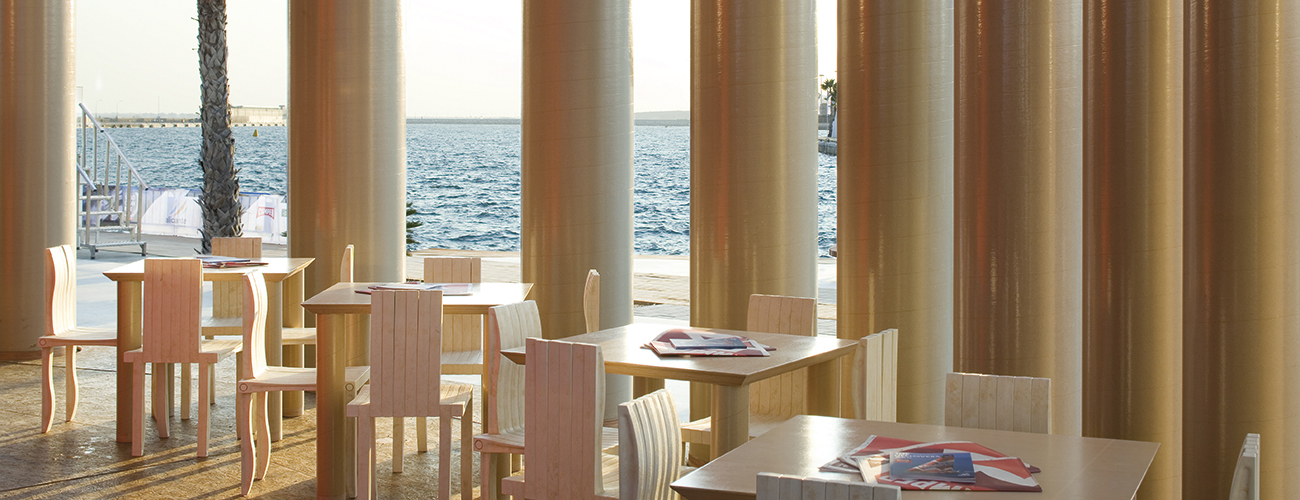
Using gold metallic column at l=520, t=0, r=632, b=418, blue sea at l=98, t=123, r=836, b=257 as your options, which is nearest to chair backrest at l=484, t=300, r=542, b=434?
gold metallic column at l=520, t=0, r=632, b=418

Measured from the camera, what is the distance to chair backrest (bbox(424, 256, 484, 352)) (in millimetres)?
5547

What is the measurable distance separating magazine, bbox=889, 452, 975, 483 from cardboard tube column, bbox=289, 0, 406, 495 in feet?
14.9

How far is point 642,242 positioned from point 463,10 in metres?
11.1

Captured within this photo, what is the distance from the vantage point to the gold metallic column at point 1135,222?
3934 mm

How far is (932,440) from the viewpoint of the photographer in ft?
9.66

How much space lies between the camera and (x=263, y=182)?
46.5 metres

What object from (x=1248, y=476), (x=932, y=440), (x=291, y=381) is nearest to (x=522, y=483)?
(x=932, y=440)

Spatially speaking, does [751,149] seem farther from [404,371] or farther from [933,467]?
[933,467]

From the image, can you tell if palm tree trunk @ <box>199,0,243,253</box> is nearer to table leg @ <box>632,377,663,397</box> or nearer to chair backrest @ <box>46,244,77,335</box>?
chair backrest @ <box>46,244,77,335</box>

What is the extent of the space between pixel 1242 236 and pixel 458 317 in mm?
3398

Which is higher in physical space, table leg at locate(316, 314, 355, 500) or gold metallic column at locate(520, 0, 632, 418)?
gold metallic column at locate(520, 0, 632, 418)

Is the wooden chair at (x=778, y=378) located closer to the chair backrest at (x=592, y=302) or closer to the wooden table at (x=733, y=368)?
the wooden table at (x=733, y=368)

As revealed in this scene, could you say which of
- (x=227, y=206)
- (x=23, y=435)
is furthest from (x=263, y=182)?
(x=23, y=435)

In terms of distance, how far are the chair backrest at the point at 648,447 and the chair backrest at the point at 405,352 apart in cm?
134
